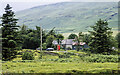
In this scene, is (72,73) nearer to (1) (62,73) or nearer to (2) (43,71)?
(1) (62,73)

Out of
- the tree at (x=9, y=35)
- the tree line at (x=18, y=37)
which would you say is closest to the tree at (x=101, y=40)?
the tree line at (x=18, y=37)

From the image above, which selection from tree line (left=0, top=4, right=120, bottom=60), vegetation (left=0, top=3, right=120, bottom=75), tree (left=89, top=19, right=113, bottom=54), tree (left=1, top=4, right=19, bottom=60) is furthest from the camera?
tree (left=89, top=19, right=113, bottom=54)

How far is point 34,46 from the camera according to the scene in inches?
2039

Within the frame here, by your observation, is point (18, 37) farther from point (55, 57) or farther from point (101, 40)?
point (101, 40)

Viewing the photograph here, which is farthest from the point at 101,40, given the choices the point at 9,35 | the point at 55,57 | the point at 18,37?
the point at 9,35

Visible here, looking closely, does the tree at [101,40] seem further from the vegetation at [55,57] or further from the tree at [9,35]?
the tree at [9,35]

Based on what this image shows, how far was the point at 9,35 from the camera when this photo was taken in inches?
927

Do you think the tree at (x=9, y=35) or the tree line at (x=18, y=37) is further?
the tree line at (x=18, y=37)

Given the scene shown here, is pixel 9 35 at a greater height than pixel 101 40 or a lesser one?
greater

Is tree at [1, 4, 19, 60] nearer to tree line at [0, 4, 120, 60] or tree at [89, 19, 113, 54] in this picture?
tree line at [0, 4, 120, 60]

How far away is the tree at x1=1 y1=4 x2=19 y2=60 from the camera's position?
76.8 ft

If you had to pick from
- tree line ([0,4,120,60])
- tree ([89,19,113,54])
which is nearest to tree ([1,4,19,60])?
tree line ([0,4,120,60])

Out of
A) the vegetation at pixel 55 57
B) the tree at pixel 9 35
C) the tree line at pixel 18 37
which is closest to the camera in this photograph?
the vegetation at pixel 55 57

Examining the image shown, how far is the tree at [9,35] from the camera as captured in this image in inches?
922
